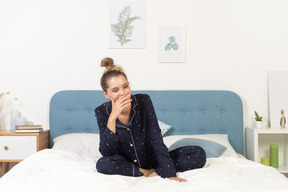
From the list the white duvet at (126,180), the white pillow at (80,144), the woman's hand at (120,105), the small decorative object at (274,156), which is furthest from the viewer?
the small decorative object at (274,156)

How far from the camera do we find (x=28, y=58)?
3.37 meters

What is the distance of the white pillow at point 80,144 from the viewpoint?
109 inches

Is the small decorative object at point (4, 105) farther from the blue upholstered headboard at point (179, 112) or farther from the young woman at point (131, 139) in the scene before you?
the young woman at point (131, 139)

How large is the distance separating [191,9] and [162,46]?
477 mm

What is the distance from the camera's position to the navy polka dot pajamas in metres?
2.04

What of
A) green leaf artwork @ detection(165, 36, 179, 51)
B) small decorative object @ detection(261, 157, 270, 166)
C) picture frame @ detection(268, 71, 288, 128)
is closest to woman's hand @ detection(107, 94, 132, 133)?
green leaf artwork @ detection(165, 36, 179, 51)

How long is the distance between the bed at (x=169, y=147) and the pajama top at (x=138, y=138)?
0.58 ft

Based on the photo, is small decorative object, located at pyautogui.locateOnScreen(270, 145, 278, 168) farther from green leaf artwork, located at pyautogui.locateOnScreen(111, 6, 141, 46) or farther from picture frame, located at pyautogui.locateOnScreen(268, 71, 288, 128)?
green leaf artwork, located at pyautogui.locateOnScreen(111, 6, 141, 46)

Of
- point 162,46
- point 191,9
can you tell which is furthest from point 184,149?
point 191,9

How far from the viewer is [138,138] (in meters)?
2.18

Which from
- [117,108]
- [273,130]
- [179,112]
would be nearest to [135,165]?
[117,108]

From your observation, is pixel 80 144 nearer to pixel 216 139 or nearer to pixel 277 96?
pixel 216 139

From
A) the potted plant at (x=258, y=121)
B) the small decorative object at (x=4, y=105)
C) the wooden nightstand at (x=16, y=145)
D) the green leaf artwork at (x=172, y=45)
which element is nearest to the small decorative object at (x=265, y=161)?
the potted plant at (x=258, y=121)

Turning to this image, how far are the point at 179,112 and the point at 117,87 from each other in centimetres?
128
